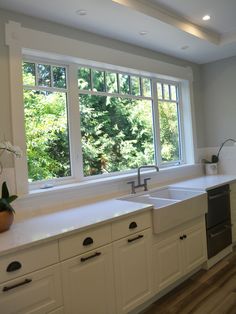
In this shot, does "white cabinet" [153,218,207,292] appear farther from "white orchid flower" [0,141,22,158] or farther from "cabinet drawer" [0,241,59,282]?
"white orchid flower" [0,141,22,158]

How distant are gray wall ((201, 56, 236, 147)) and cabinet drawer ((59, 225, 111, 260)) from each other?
2.91m

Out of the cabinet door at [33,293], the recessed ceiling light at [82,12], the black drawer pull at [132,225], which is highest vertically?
the recessed ceiling light at [82,12]

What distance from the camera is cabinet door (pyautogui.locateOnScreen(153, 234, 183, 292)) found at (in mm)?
2523

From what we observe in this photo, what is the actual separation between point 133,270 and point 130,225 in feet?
1.17

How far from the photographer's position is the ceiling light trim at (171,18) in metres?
2.54

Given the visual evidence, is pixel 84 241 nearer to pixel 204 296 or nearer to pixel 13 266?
pixel 13 266

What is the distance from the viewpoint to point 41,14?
8.23 ft

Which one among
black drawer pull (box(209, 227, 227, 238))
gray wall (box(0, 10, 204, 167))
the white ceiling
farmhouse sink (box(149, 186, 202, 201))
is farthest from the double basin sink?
the white ceiling

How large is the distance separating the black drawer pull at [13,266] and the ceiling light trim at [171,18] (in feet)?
6.84

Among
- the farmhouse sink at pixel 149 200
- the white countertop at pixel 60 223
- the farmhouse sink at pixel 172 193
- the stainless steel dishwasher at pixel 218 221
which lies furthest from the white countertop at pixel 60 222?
the stainless steel dishwasher at pixel 218 221

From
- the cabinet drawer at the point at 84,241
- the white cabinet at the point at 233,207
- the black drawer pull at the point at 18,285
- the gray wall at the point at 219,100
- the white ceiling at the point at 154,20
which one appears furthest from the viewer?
the gray wall at the point at 219,100

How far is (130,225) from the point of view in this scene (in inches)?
90.2

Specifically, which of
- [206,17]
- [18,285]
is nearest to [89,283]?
[18,285]

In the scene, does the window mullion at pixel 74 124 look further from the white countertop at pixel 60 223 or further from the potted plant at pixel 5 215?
the potted plant at pixel 5 215
